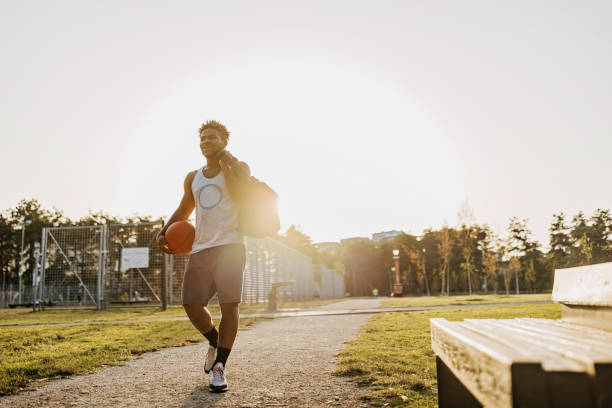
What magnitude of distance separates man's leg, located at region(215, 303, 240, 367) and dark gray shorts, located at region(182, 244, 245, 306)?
0.06m

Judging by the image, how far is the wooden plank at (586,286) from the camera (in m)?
1.53

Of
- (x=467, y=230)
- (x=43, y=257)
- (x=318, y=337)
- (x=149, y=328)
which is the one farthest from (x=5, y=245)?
(x=318, y=337)

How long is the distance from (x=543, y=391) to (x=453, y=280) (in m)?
55.3

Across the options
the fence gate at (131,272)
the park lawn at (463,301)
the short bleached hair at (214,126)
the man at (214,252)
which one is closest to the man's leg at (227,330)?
the man at (214,252)

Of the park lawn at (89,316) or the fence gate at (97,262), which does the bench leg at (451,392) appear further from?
the fence gate at (97,262)

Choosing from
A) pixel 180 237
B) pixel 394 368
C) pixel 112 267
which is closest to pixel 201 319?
pixel 180 237

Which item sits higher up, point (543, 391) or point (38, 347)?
point (543, 391)

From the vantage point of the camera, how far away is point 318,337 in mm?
6434

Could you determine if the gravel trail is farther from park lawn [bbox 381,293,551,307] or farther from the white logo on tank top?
park lawn [bbox 381,293,551,307]

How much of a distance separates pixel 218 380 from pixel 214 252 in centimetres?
96

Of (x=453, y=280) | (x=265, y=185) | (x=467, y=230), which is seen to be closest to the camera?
(x=265, y=185)

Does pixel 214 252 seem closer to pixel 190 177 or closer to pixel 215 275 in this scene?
pixel 215 275

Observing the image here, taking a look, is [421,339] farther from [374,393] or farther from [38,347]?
[38,347]

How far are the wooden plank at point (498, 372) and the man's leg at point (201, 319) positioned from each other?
2633mm
